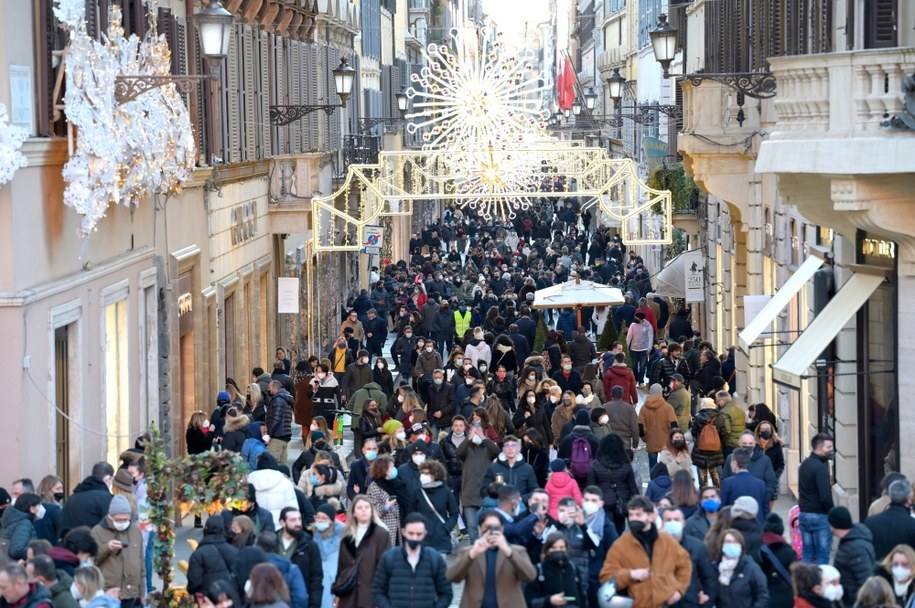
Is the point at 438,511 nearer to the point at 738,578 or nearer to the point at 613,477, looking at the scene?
the point at 613,477

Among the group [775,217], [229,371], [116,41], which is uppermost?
[116,41]

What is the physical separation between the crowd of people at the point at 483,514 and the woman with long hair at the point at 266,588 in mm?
13

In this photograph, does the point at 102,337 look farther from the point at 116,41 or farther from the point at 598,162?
the point at 598,162

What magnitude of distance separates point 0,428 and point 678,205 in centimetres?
2525

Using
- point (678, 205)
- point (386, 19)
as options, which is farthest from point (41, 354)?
point (386, 19)

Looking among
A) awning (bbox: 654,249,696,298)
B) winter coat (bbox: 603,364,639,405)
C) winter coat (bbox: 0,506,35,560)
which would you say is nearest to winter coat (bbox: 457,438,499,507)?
winter coat (bbox: 0,506,35,560)

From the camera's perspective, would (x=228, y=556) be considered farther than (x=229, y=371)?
No

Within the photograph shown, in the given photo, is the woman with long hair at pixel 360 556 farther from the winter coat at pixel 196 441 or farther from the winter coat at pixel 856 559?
the winter coat at pixel 196 441

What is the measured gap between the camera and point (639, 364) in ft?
109

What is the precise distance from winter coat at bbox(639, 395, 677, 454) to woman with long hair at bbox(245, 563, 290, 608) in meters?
10.7

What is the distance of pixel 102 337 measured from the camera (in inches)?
789

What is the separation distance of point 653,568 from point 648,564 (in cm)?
5

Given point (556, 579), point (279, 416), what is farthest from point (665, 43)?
point (556, 579)

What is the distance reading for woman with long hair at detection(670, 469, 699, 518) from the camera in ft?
50.2
